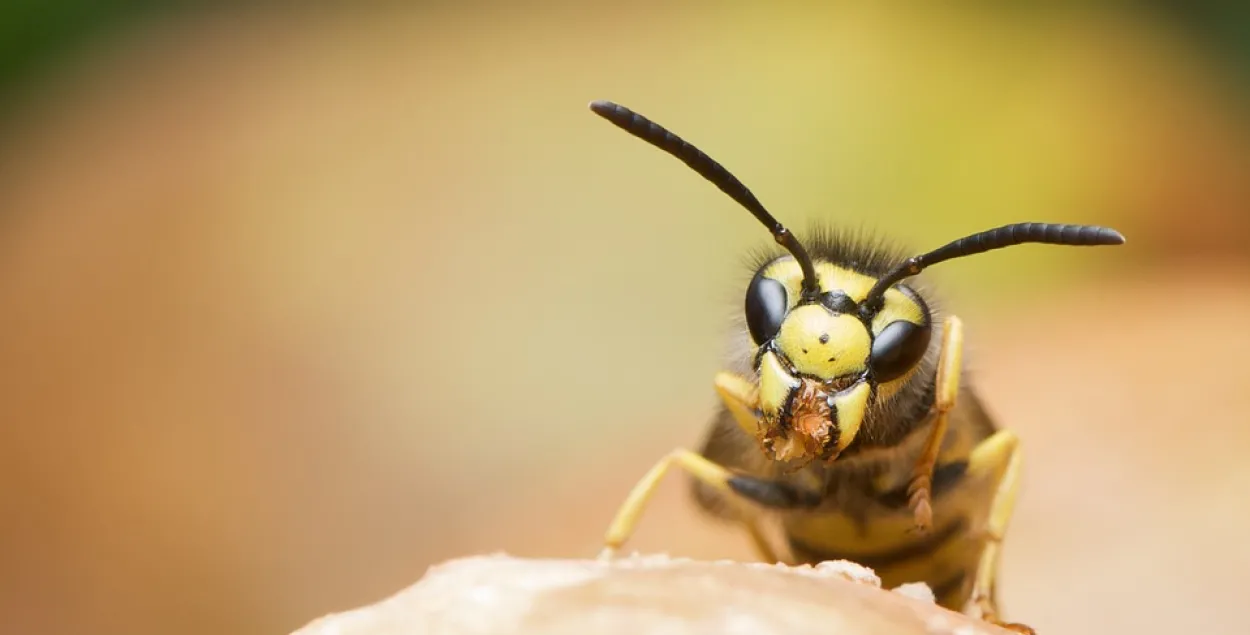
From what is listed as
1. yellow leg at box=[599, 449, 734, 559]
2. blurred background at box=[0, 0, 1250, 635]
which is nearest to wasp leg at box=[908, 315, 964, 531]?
yellow leg at box=[599, 449, 734, 559]

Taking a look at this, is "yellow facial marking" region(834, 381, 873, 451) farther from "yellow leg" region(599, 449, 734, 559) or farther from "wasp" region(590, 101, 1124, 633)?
"yellow leg" region(599, 449, 734, 559)

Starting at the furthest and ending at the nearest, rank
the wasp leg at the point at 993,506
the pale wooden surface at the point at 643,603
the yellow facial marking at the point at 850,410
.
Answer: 1. the wasp leg at the point at 993,506
2. the yellow facial marking at the point at 850,410
3. the pale wooden surface at the point at 643,603

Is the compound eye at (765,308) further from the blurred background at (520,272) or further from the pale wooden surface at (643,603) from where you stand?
the blurred background at (520,272)


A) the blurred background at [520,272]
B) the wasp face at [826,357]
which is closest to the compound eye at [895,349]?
the wasp face at [826,357]

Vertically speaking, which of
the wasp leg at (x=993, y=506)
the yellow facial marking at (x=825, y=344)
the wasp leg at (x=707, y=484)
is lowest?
the wasp leg at (x=993, y=506)

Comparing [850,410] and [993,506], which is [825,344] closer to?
[850,410]

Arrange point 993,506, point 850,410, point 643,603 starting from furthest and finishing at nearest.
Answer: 1. point 993,506
2. point 850,410
3. point 643,603

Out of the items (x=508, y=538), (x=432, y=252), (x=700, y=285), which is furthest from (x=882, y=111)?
(x=508, y=538)

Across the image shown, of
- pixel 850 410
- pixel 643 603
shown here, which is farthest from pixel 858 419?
pixel 643 603
